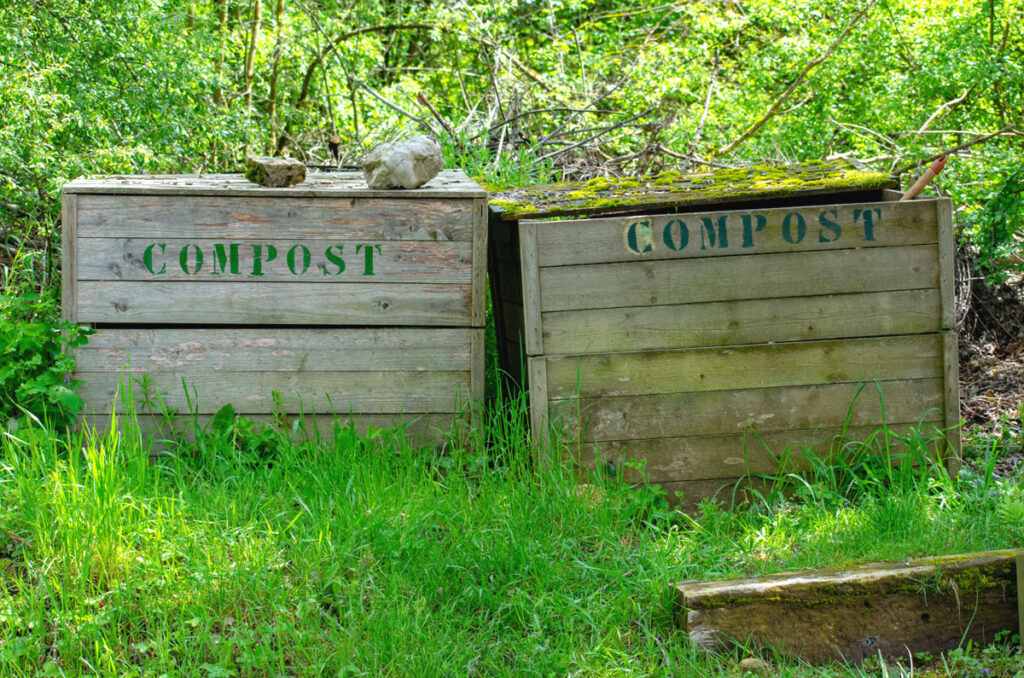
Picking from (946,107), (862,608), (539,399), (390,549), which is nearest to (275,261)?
(539,399)

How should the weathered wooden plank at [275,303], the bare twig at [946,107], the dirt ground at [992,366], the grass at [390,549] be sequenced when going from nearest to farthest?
the grass at [390,549] → the weathered wooden plank at [275,303] → the dirt ground at [992,366] → the bare twig at [946,107]

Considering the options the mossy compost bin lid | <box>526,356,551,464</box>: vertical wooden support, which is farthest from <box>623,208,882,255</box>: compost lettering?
<box>526,356,551,464</box>: vertical wooden support

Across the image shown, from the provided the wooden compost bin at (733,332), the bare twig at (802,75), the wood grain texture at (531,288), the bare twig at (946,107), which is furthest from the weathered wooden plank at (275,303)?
the bare twig at (802,75)

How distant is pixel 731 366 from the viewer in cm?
412

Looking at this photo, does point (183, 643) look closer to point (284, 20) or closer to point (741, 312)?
point (741, 312)

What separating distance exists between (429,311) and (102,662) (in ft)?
6.76

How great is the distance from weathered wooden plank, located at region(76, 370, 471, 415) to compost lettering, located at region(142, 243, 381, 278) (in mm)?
491

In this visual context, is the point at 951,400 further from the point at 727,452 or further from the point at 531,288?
the point at 531,288

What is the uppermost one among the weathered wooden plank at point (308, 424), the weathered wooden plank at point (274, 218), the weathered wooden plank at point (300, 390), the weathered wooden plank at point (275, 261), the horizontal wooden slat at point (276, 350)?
the weathered wooden plank at point (274, 218)

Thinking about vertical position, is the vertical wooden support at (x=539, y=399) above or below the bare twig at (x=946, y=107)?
below

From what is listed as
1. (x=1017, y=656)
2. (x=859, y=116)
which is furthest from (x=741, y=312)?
(x=859, y=116)

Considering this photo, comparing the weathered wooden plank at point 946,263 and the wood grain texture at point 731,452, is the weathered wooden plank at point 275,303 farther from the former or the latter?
the weathered wooden plank at point 946,263

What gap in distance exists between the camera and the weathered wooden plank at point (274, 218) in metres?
4.15

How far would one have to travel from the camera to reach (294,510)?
372cm
